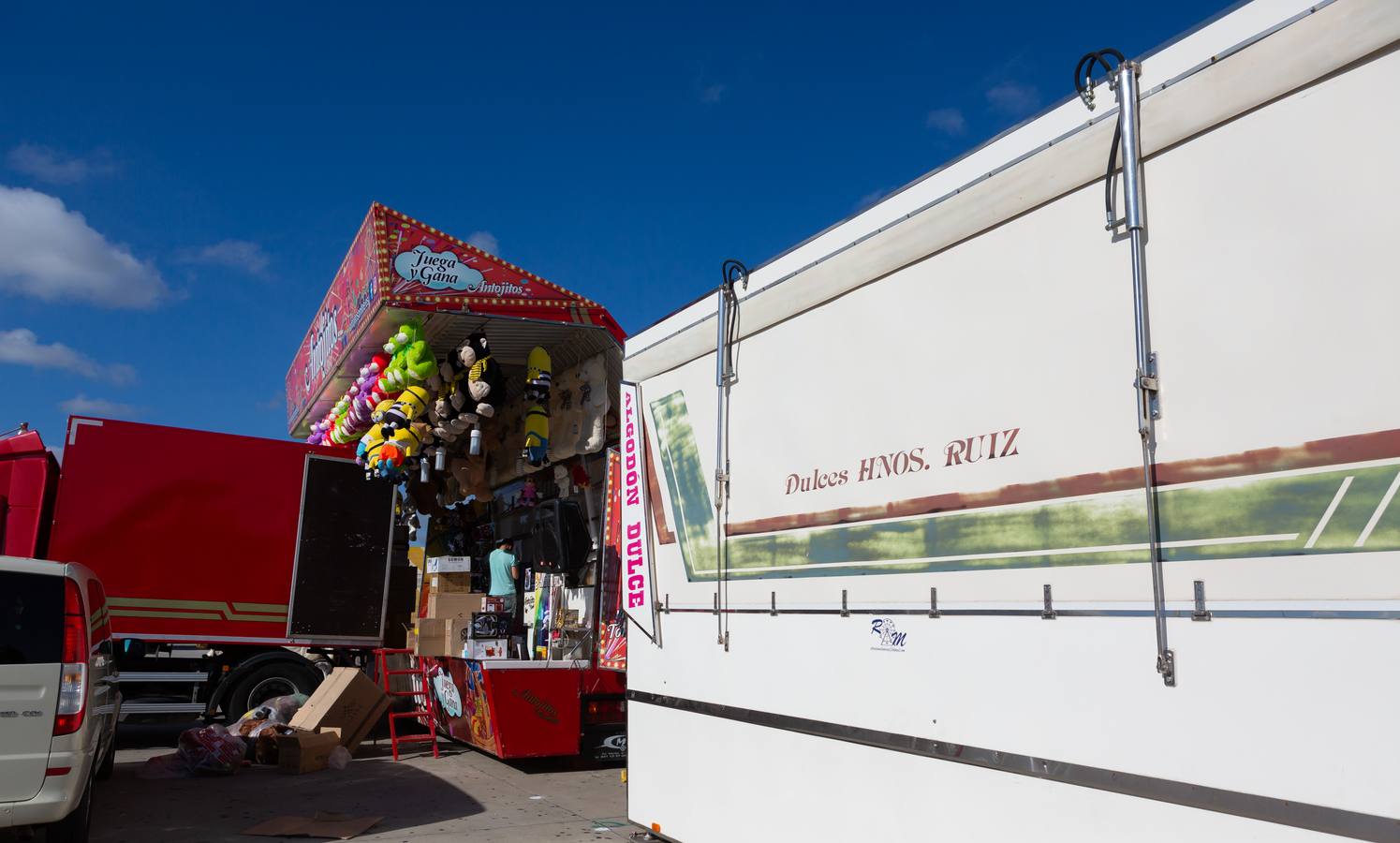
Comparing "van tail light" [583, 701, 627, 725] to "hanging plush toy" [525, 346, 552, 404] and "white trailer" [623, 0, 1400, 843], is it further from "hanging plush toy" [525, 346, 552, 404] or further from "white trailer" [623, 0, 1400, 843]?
"white trailer" [623, 0, 1400, 843]

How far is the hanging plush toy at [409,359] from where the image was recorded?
9.75 m

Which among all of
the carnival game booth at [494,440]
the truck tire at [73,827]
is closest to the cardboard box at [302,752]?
the carnival game booth at [494,440]

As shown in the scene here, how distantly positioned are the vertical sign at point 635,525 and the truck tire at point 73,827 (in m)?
3.16

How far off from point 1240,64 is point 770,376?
8.51 ft

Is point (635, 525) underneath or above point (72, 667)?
above

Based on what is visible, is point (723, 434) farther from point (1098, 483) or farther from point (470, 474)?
point (470, 474)

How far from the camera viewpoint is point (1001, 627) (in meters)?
3.73

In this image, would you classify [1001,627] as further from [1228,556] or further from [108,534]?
[108,534]

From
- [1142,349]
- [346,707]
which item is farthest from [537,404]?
[1142,349]

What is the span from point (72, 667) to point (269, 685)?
5.55 m

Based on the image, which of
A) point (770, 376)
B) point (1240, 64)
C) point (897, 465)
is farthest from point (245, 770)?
point (1240, 64)

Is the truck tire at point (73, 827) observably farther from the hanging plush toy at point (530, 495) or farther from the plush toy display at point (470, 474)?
the hanging plush toy at point (530, 495)

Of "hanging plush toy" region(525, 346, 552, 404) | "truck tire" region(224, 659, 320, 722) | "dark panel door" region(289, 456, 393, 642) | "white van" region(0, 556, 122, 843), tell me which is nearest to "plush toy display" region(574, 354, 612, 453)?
"hanging plush toy" region(525, 346, 552, 404)

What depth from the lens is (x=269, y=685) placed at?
412 inches
